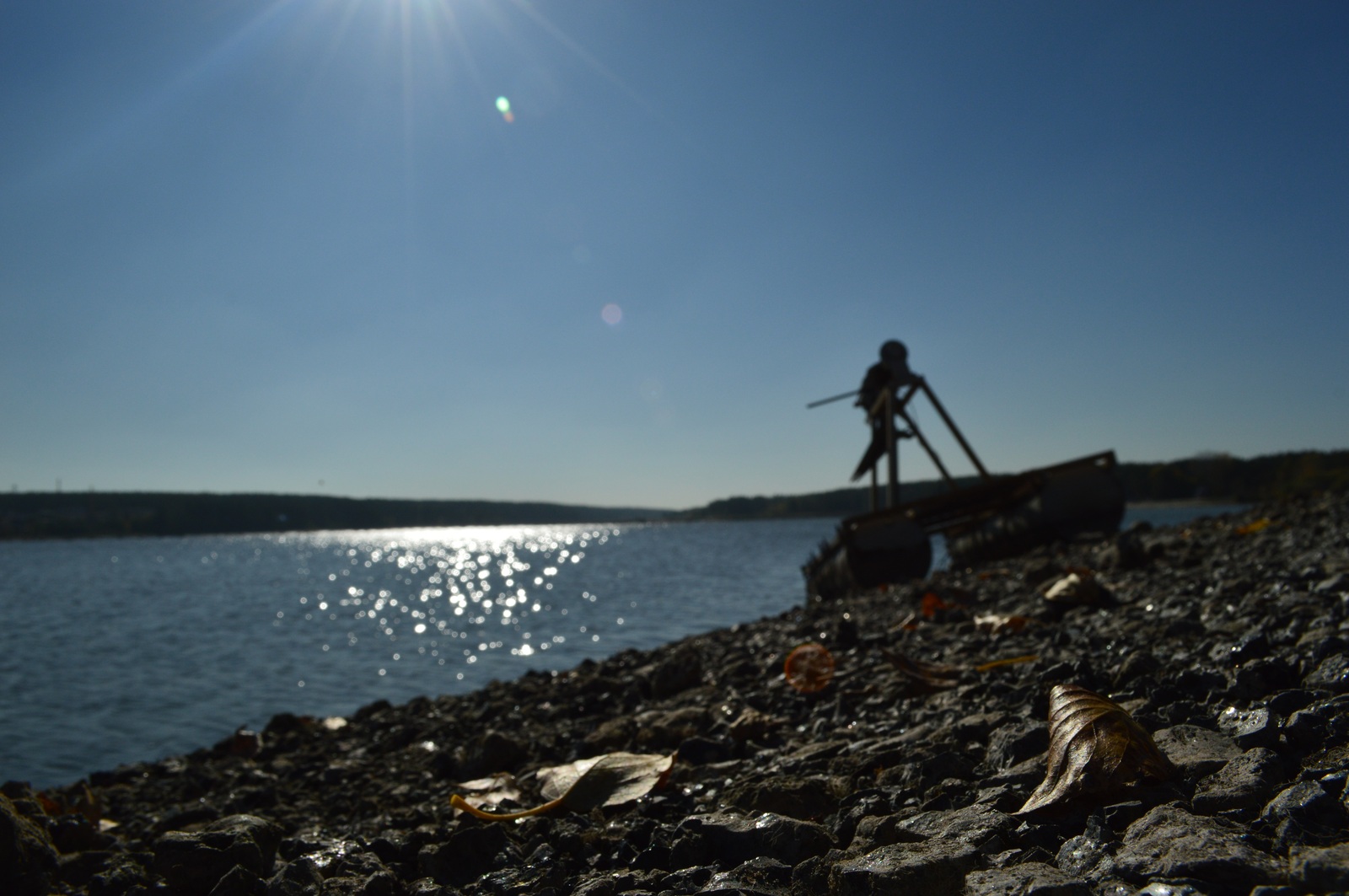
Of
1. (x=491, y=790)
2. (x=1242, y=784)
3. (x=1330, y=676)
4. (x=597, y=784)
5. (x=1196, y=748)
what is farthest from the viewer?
(x=491, y=790)

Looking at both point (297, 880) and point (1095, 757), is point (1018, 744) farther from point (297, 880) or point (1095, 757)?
point (297, 880)

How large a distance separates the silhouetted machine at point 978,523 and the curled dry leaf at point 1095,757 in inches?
617

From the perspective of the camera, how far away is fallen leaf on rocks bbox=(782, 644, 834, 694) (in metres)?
7.02

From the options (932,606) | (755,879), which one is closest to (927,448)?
(932,606)

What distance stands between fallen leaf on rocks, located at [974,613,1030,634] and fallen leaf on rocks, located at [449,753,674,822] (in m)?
4.23

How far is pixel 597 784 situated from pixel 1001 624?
16.0ft

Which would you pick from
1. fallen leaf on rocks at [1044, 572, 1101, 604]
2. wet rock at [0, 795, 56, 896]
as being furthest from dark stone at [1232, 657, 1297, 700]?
wet rock at [0, 795, 56, 896]

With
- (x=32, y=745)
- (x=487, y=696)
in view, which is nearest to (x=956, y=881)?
(x=487, y=696)

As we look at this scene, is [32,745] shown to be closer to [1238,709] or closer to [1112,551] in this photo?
[1238,709]

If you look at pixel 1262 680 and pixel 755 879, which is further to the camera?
pixel 1262 680

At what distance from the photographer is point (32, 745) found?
12078mm

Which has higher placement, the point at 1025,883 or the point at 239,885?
the point at 1025,883

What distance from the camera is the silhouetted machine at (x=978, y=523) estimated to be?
1909 centimetres

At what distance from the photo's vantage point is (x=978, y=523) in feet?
71.9
